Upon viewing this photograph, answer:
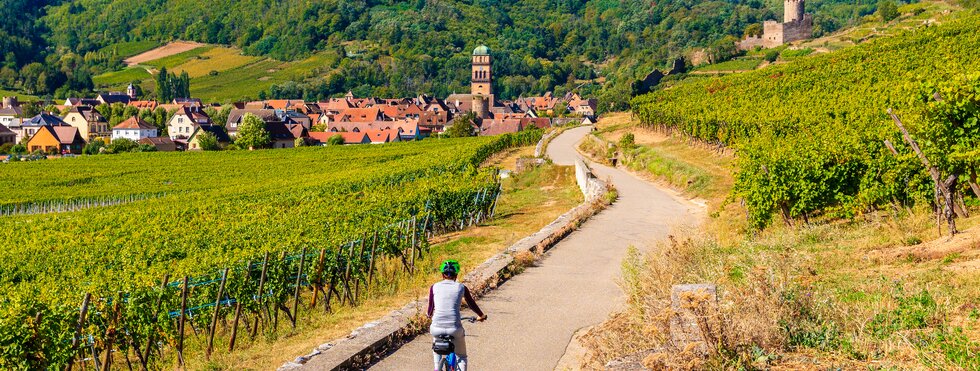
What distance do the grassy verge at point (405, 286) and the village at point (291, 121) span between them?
223 ft

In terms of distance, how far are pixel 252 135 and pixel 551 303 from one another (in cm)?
9433

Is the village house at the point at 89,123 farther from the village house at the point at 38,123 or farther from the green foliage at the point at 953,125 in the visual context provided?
the green foliage at the point at 953,125

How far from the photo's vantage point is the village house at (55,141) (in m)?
115

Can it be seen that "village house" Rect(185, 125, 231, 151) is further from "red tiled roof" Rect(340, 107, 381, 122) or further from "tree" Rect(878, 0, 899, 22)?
"tree" Rect(878, 0, 899, 22)

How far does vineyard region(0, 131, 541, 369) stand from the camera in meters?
13.0

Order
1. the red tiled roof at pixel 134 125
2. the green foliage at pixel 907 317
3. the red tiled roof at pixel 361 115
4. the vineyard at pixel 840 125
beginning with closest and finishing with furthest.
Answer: the green foliage at pixel 907 317
the vineyard at pixel 840 125
the red tiled roof at pixel 134 125
the red tiled roof at pixel 361 115

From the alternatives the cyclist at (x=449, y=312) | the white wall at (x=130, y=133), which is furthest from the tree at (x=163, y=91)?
the cyclist at (x=449, y=312)

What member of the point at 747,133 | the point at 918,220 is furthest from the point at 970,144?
the point at 747,133

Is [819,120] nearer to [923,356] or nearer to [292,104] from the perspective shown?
[923,356]

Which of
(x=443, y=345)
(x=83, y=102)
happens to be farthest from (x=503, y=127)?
(x=443, y=345)

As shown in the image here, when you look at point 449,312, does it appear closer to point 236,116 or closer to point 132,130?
point 132,130

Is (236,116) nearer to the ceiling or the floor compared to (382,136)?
nearer to the ceiling

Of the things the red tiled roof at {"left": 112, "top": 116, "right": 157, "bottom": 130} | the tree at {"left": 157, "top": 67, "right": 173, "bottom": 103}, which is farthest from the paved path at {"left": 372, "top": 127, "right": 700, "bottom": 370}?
the tree at {"left": 157, "top": 67, "right": 173, "bottom": 103}

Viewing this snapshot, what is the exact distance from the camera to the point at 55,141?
381 ft
